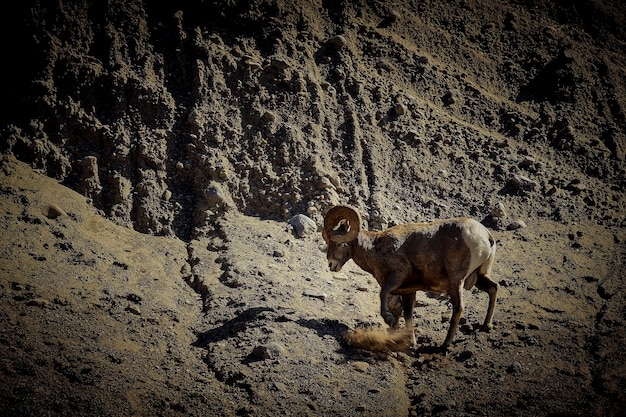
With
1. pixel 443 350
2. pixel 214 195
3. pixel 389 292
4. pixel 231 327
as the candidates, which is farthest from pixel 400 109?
pixel 231 327

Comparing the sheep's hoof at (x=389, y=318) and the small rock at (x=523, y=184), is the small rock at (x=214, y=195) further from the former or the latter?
the small rock at (x=523, y=184)

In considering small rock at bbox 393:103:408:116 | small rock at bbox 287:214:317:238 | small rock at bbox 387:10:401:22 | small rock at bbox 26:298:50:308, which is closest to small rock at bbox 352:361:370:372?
small rock at bbox 287:214:317:238

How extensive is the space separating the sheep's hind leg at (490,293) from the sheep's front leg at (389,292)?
146 cm

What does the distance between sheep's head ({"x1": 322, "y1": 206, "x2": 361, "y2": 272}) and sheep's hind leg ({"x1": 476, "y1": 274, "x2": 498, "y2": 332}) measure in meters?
2.48

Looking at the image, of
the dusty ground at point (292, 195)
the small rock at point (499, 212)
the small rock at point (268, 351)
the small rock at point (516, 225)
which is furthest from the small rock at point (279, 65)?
the small rock at point (268, 351)

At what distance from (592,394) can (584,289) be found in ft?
13.8

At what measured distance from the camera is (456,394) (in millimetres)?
8672

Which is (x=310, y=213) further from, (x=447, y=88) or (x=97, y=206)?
(x=447, y=88)

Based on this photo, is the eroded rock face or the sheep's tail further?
the eroded rock face

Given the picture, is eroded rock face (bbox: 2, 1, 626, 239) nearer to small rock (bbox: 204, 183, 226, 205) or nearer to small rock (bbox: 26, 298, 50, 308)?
small rock (bbox: 204, 183, 226, 205)

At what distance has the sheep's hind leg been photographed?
34.4 ft

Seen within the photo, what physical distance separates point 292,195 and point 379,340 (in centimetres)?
561

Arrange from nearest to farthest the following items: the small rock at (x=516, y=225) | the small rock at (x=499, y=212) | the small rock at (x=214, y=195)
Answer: the small rock at (x=214, y=195) < the small rock at (x=516, y=225) < the small rock at (x=499, y=212)

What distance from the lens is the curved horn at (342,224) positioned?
11227mm
